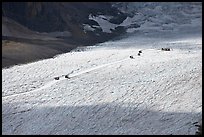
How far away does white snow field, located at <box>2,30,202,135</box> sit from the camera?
19.3 meters

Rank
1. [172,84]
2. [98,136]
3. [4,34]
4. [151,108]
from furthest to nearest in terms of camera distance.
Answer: [4,34] → [172,84] → [151,108] → [98,136]

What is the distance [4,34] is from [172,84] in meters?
28.4

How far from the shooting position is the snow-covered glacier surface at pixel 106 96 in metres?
19.3

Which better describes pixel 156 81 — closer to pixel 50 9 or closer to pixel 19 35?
pixel 19 35

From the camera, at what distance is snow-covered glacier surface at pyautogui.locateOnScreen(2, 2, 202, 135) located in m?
19.3

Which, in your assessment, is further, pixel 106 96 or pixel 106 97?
pixel 106 96

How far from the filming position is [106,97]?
73.8ft

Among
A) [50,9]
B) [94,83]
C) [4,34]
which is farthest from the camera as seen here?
[50,9]

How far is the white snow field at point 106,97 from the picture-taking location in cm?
1931

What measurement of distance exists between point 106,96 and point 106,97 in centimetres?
16

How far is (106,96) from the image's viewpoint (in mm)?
22641

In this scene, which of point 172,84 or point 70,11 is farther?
point 70,11

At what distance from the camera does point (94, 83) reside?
974 inches

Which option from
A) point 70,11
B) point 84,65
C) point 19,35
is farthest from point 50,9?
point 84,65
